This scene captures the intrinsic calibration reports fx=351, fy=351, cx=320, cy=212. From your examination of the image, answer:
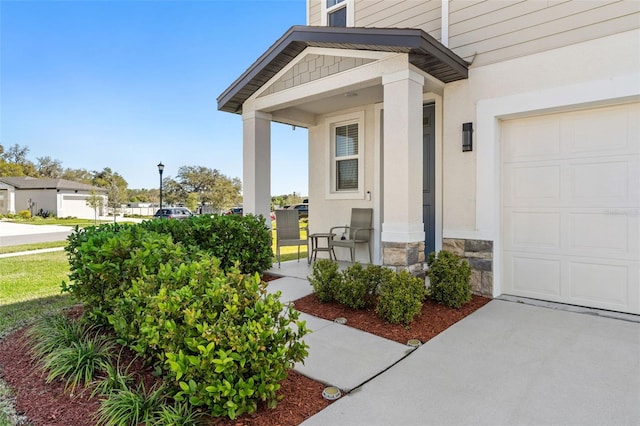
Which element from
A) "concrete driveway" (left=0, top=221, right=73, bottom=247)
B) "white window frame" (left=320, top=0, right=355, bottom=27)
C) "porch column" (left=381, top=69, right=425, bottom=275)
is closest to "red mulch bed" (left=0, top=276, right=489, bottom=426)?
"porch column" (left=381, top=69, right=425, bottom=275)

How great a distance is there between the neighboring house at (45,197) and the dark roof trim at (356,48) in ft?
93.5

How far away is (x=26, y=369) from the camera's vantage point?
8.83 ft

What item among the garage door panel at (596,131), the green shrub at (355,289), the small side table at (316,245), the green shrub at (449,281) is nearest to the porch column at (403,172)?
the green shrub at (449,281)

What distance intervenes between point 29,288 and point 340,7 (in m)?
6.92

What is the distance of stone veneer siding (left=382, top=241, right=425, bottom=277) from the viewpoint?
13.2ft

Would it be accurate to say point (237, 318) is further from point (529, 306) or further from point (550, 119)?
point (550, 119)

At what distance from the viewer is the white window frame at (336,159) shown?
629cm

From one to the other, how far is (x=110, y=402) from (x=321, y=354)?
150cm

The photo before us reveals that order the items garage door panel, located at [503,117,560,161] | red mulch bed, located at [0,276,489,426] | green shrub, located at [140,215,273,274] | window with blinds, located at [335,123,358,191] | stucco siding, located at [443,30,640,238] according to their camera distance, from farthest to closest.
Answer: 1. window with blinds, located at [335,123,358,191]
2. green shrub, located at [140,215,273,274]
3. garage door panel, located at [503,117,560,161]
4. stucco siding, located at [443,30,640,238]
5. red mulch bed, located at [0,276,489,426]

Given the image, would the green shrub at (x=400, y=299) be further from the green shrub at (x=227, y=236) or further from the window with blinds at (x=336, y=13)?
the window with blinds at (x=336, y=13)

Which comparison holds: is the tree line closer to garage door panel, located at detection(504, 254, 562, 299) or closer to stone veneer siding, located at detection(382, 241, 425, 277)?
stone veneer siding, located at detection(382, 241, 425, 277)

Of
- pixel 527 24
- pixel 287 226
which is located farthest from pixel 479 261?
pixel 287 226

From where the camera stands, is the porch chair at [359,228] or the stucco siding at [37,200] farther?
the stucco siding at [37,200]

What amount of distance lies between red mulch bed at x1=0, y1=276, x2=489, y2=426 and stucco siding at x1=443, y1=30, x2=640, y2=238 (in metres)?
1.73
